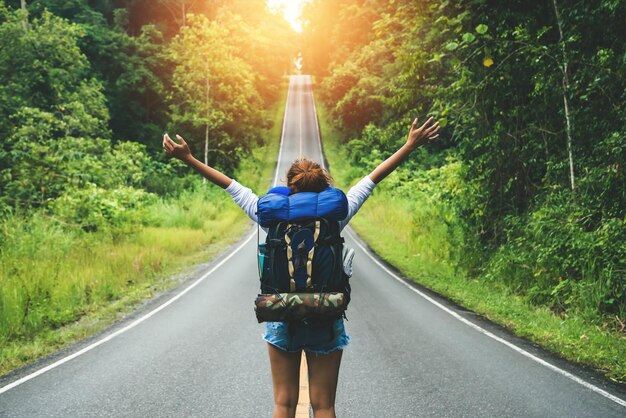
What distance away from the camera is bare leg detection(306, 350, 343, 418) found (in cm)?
264

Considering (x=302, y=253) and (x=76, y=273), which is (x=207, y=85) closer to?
(x=76, y=273)

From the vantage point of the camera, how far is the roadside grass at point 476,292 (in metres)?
6.44

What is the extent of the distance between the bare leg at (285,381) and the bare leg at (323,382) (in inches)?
3.9

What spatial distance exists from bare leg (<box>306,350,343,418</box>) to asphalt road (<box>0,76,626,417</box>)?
1.82m

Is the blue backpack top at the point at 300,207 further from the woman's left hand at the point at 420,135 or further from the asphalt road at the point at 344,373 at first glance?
the asphalt road at the point at 344,373

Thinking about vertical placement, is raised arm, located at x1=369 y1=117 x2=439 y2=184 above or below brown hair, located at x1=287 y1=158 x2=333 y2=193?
above

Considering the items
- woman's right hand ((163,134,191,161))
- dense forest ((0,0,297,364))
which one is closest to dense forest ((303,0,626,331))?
woman's right hand ((163,134,191,161))

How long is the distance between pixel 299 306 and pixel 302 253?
0.27 metres

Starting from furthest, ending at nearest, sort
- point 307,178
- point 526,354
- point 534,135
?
point 534,135
point 526,354
point 307,178

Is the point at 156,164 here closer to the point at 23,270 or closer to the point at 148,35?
the point at 148,35

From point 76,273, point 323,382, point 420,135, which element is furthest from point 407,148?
point 76,273

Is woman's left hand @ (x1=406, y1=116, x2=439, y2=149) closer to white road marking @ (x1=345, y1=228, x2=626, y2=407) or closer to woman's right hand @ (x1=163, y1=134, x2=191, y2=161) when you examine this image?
woman's right hand @ (x1=163, y1=134, x2=191, y2=161)

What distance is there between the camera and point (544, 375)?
214 inches

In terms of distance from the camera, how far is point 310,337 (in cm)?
265
